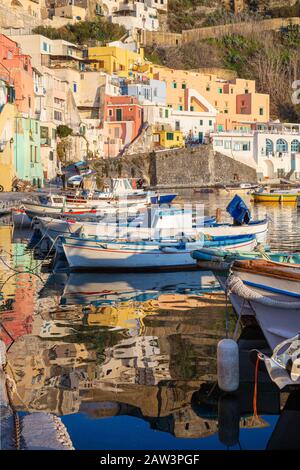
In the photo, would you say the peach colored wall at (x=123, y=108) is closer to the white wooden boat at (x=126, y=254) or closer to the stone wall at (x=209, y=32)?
the stone wall at (x=209, y=32)

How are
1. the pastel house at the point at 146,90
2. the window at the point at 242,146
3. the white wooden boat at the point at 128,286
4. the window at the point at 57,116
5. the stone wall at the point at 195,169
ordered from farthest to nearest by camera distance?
the window at the point at 242,146, the pastel house at the point at 146,90, the stone wall at the point at 195,169, the window at the point at 57,116, the white wooden boat at the point at 128,286

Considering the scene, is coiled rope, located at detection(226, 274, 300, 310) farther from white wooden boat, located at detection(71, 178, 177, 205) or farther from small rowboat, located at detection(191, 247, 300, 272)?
white wooden boat, located at detection(71, 178, 177, 205)

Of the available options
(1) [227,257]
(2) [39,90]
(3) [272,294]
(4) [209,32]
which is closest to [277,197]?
(2) [39,90]

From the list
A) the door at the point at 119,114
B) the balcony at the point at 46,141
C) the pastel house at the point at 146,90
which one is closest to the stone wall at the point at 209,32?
the pastel house at the point at 146,90

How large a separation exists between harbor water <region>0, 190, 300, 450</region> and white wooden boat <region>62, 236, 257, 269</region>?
132 centimetres

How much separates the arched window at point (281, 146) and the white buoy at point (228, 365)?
228ft

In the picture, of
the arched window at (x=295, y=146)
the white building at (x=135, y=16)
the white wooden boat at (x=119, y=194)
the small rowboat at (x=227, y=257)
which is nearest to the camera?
the small rowboat at (x=227, y=257)

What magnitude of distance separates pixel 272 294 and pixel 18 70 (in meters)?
42.6

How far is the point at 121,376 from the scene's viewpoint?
9.76 meters

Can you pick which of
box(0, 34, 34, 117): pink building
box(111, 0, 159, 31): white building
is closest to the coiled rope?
box(0, 34, 34, 117): pink building

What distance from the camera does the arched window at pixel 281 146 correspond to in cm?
7656

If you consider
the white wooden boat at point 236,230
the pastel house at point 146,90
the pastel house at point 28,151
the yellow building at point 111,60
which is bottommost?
the white wooden boat at point 236,230

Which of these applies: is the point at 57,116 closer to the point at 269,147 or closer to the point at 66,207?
the point at 269,147

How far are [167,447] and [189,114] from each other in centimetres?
7144
